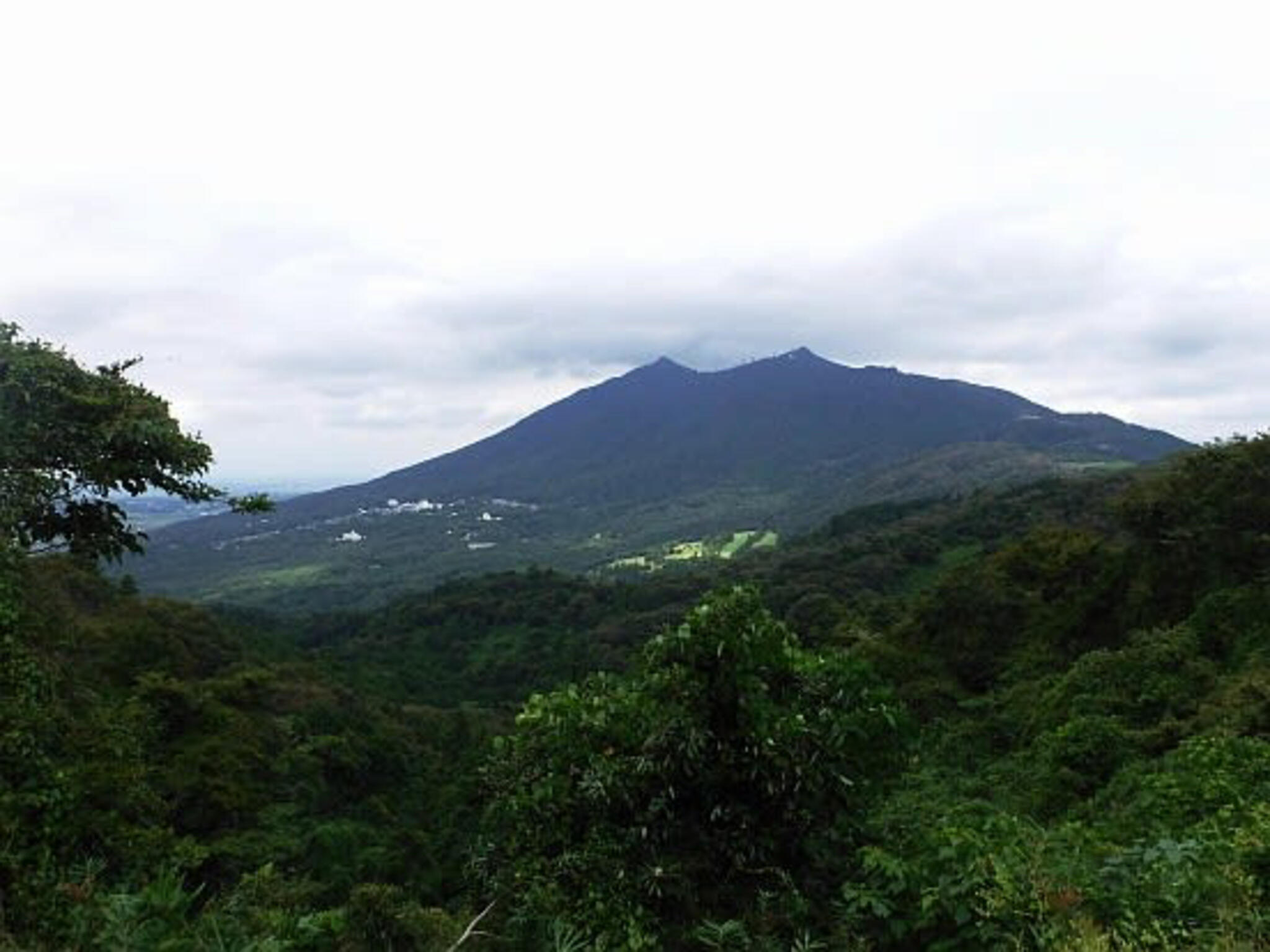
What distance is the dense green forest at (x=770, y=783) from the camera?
4137mm

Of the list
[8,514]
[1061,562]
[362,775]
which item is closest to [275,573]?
[362,775]

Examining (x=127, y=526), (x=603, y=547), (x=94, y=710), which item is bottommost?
(x=603, y=547)

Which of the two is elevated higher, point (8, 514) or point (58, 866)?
point (8, 514)

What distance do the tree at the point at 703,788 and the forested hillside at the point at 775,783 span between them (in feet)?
0.05

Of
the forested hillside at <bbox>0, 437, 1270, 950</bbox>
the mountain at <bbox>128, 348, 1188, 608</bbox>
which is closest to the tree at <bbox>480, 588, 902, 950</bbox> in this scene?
the forested hillside at <bbox>0, 437, 1270, 950</bbox>

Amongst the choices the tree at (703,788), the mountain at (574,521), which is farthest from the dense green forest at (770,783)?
the mountain at (574,521)

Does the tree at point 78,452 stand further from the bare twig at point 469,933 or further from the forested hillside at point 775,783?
the bare twig at point 469,933

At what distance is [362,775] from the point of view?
3362 cm

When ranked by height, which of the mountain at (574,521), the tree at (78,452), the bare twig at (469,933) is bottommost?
the mountain at (574,521)

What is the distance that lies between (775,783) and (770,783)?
1.4 inches

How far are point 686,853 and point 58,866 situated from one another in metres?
3.41

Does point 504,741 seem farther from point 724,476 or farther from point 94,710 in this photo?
point 724,476

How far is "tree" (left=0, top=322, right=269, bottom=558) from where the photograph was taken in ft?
22.7

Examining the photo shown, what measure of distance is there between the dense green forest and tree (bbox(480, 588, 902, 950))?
0.05ft
